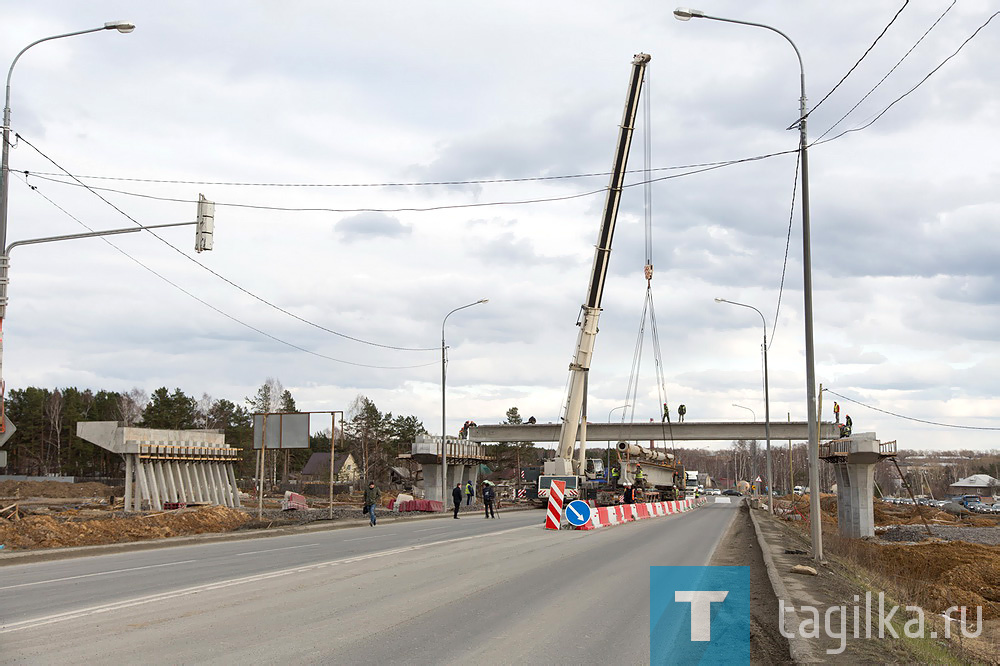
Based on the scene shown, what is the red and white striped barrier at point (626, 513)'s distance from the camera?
31580mm

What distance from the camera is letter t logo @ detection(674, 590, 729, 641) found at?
9.57 meters

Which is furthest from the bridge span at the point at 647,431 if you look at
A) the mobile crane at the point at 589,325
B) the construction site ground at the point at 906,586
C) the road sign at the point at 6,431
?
the road sign at the point at 6,431

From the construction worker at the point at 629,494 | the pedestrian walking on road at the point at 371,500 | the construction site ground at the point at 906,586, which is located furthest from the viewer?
the construction worker at the point at 629,494

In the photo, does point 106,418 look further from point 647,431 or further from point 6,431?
point 6,431

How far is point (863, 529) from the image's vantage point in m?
48.3

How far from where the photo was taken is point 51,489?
235ft

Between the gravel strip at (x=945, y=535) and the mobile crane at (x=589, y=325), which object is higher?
the mobile crane at (x=589, y=325)

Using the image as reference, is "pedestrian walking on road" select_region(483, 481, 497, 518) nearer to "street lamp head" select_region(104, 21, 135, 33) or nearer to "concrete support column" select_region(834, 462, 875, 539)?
"concrete support column" select_region(834, 462, 875, 539)

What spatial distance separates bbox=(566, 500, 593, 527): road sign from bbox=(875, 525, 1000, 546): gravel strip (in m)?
22.1

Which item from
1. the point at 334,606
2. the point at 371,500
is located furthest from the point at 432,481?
the point at 334,606

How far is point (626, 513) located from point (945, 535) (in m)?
22.3

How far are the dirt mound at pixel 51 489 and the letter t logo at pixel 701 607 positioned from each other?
64002 mm

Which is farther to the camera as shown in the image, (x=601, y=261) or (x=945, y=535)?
(x=945, y=535)

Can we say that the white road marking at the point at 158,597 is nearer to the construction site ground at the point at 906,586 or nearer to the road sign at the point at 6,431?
the construction site ground at the point at 906,586
